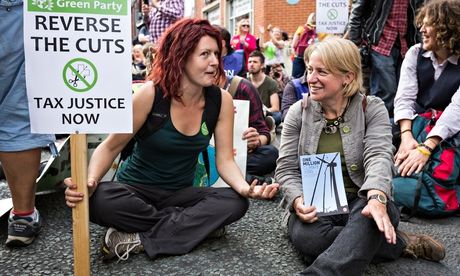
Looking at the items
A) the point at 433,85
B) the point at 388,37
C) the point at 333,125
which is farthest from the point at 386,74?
the point at 333,125

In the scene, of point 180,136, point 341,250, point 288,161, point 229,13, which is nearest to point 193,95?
point 180,136

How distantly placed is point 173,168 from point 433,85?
175 centimetres

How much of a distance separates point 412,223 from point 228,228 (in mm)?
1094

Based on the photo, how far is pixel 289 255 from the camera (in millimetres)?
2420

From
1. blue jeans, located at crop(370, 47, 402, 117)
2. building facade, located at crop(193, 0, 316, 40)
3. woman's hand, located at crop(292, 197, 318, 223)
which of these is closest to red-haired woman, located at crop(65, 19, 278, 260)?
woman's hand, located at crop(292, 197, 318, 223)

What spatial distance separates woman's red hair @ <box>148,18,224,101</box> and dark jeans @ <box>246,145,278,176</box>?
1393mm

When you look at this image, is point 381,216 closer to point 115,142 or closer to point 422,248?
point 422,248

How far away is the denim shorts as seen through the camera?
7.56 ft

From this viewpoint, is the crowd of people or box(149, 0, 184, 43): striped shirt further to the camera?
box(149, 0, 184, 43): striped shirt

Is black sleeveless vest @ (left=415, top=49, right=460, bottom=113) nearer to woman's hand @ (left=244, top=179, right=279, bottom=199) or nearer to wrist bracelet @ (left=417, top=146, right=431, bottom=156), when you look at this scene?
wrist bracelet @ (left=417, top=146, right=431, bottom=156)

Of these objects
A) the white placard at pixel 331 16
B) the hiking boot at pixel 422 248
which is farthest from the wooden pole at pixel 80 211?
the white placard at pixel 331 16

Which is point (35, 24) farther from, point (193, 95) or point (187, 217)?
point (187, 217)

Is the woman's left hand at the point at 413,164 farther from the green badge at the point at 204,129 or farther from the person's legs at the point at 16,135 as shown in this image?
the person's legs at the point at 16,135

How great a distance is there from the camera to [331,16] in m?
5.96
